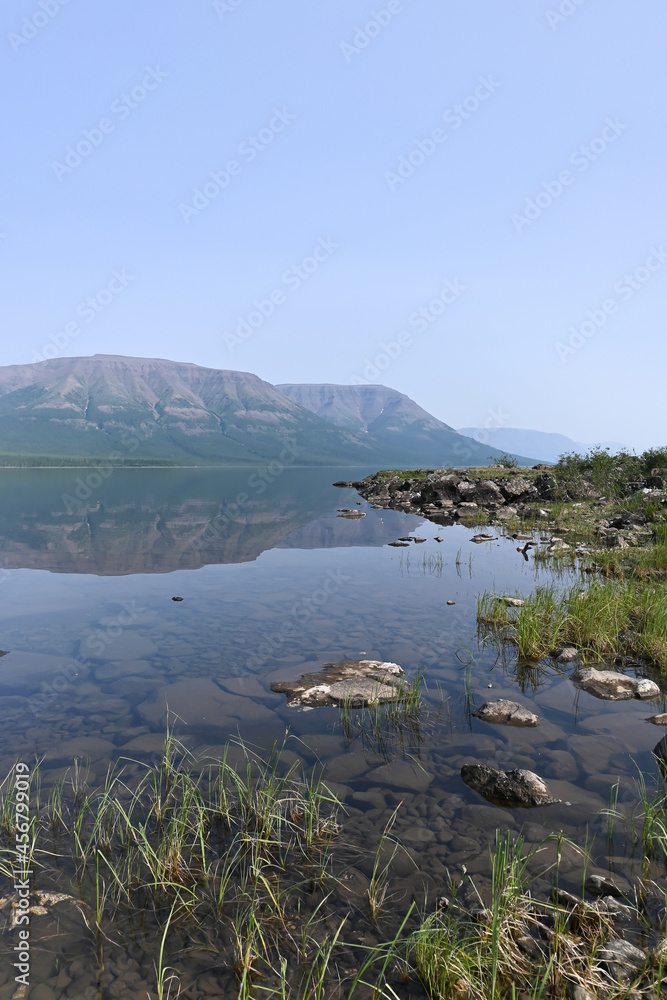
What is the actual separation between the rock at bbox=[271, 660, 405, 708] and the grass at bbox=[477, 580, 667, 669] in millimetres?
3410

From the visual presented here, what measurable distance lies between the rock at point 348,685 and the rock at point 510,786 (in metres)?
2.68

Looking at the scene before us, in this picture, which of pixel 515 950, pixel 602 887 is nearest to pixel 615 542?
pixel 602 887

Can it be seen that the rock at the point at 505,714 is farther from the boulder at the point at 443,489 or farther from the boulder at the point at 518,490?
the boulder at the point at 443,489

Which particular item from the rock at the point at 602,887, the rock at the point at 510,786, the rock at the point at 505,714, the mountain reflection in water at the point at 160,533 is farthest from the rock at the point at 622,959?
the mountain reflection in water at the point at 160,533

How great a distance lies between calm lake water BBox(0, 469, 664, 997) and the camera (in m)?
6.80

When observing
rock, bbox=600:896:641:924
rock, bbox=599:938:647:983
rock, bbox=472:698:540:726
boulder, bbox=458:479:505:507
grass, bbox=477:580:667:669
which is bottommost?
rock, bbox=472:698:540:726

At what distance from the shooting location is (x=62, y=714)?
378 inches

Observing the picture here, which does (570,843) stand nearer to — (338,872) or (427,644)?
(338,872)

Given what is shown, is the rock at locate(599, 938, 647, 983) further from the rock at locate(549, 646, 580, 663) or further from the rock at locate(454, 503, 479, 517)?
the rock at locate(454, 503, 479, 517)

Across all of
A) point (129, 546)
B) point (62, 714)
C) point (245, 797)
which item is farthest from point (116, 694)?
point (129, 546)

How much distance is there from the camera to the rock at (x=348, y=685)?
32.8 feet

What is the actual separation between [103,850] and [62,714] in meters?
4.18

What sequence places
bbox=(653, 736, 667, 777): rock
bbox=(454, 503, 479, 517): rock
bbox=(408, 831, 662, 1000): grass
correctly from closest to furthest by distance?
1. bbox=(408, 831, 662, 1000): grass
2. bbox=(653, 736, 667, 777): rock
3. bbox=(454, 503, 479, 517): rock

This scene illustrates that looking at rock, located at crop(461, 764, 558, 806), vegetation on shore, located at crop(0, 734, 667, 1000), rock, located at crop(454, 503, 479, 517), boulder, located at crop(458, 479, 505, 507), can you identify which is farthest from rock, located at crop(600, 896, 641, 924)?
Answer: boulder, located at crop(458, 479, 505, 507)
